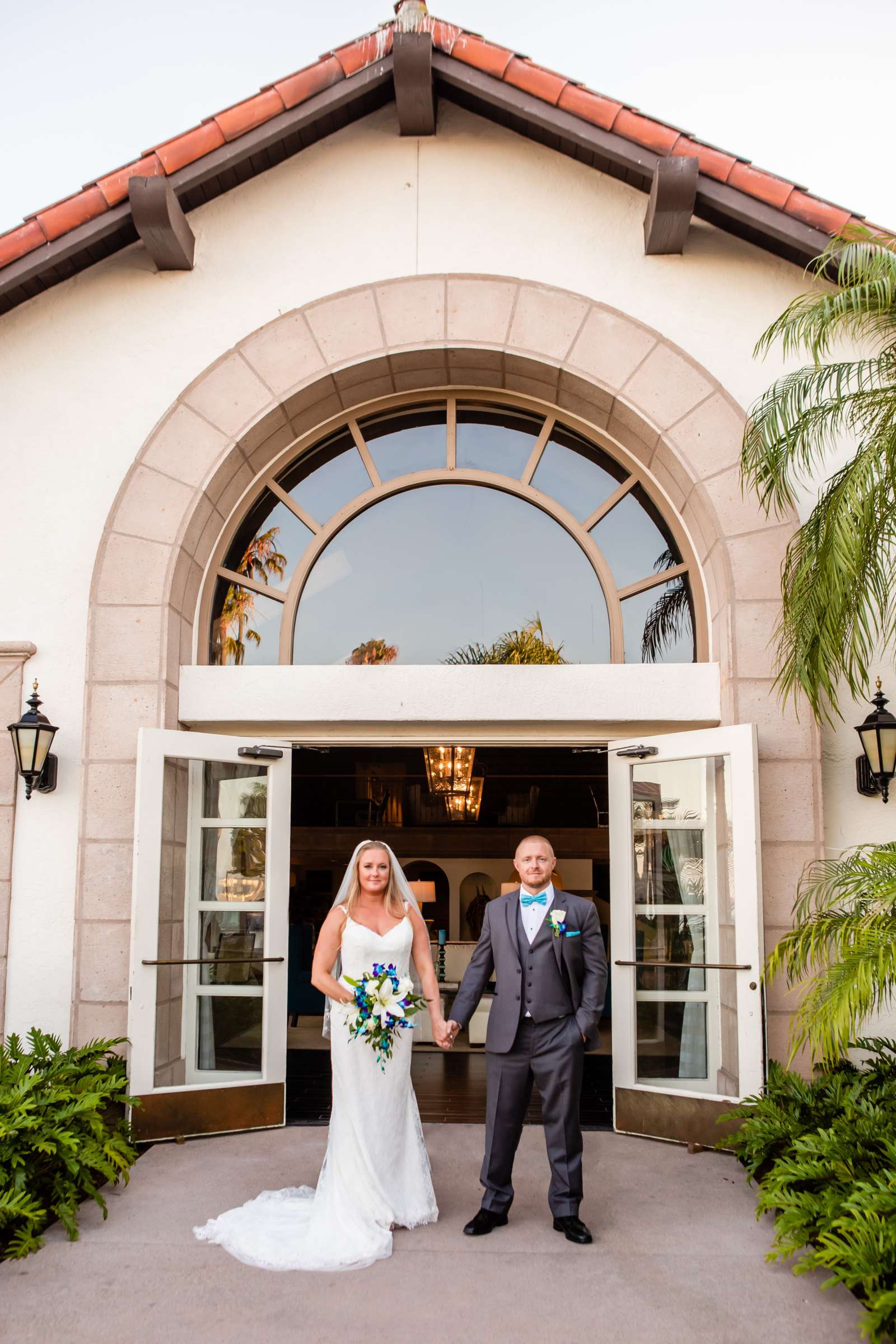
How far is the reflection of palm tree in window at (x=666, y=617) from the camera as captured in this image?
765cm

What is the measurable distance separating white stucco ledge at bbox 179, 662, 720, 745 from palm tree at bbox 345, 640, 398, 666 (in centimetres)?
44

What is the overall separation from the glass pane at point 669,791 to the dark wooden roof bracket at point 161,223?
5.11 metres

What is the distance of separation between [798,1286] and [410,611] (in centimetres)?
496

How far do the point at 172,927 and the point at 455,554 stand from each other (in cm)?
345

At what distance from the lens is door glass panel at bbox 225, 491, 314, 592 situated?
7910 millimetres

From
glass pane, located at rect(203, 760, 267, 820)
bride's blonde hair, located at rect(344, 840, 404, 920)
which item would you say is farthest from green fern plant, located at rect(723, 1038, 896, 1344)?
glass pane, located at rect(203, 760, 267, 820)

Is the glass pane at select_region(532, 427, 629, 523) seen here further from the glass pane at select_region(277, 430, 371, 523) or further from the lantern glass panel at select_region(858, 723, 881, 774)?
the lantern glass panel at select_region(858, 723, 881, 774)

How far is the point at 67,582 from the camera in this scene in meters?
7.40

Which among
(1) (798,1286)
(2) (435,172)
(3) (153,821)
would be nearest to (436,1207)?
(1) (798,1286)

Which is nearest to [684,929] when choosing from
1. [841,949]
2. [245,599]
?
[841,949]

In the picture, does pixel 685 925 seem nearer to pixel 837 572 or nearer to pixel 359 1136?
pixel 837 572

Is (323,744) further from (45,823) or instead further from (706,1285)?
(706,1285)

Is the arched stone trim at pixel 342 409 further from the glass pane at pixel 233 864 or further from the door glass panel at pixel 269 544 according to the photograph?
the glass pane at pixel 233 864

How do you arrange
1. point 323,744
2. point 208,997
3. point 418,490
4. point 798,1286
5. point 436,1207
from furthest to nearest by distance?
1. point 418,490
2. point 323,744
3. point 208,997
4. point 436,1207
5. point 798,1286
